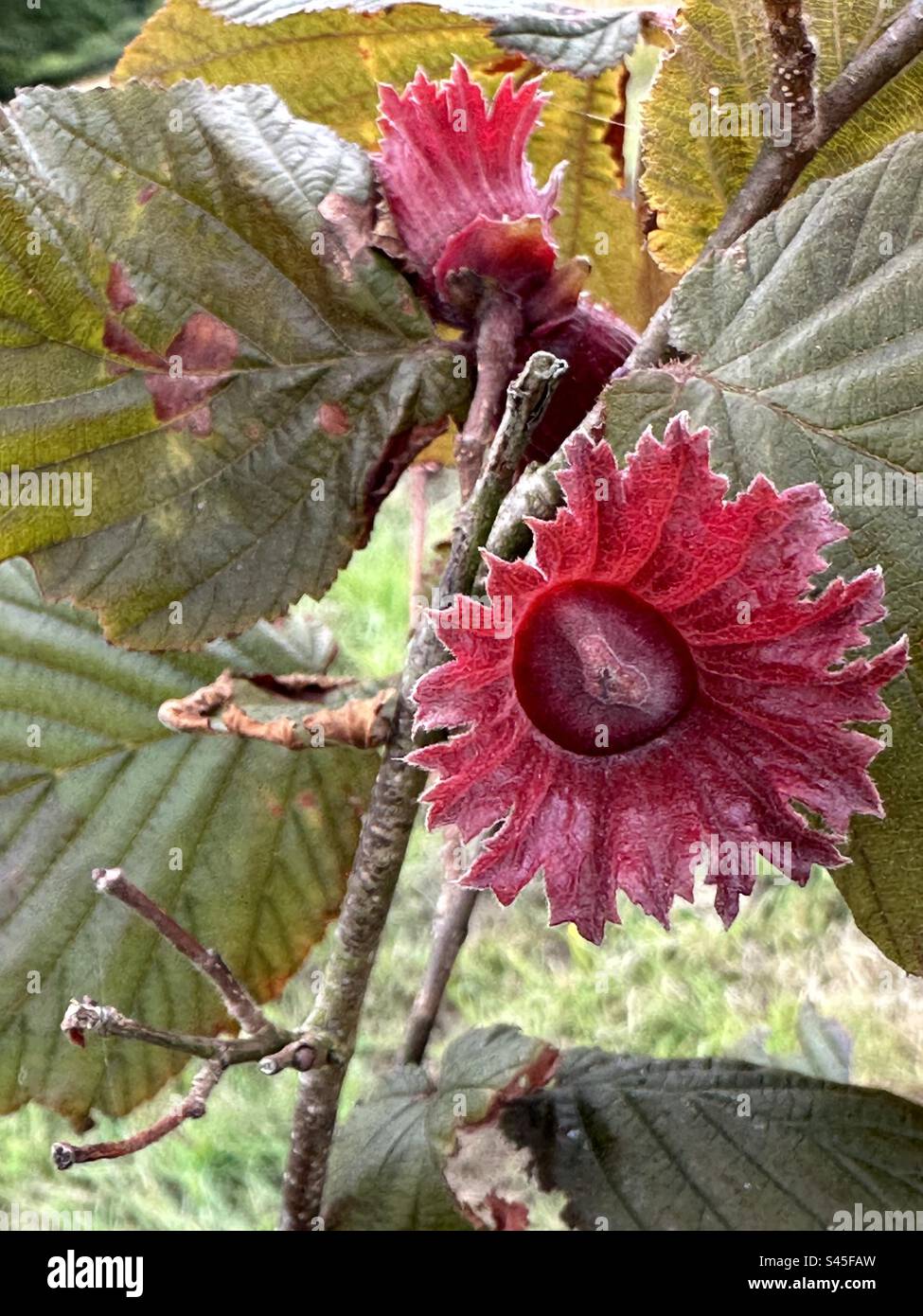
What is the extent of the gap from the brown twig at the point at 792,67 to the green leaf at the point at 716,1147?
39 centimetres

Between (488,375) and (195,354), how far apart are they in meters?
0.11

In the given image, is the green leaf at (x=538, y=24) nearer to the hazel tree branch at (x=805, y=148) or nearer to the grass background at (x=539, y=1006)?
the hazel tree branch at (x=805, y=148)

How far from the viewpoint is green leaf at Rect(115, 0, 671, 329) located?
0.58 metres

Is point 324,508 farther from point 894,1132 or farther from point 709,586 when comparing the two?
point 894,1132

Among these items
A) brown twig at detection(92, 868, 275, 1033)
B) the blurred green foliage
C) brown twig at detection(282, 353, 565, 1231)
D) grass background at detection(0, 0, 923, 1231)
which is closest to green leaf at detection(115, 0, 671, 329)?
brown twig at detection(282, 353, 565, 1231)

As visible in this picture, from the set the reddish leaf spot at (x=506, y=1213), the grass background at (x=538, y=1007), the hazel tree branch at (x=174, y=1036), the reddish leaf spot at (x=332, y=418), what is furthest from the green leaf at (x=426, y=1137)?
the grass background at (x=538, y=1007)

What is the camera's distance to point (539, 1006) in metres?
1.54

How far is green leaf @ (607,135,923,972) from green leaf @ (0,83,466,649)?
0.11 metres

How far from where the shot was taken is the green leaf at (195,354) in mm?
487

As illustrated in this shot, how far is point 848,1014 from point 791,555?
1.19 m

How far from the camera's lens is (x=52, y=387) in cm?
49

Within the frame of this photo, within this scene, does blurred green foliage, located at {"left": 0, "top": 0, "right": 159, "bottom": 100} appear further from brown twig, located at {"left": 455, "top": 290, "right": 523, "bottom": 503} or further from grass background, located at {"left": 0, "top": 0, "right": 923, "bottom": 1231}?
brown twig, located at {"left": 455, "top": 290, "right": 523, "bottom": 503}

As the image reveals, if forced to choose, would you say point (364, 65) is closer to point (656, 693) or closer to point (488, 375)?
point (488, 375)

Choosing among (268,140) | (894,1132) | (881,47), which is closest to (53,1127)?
(894,1132)
